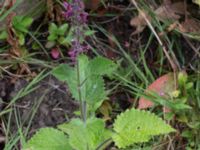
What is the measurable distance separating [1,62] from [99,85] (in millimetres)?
686

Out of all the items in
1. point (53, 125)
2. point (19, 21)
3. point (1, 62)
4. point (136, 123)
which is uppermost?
point (19, 21)

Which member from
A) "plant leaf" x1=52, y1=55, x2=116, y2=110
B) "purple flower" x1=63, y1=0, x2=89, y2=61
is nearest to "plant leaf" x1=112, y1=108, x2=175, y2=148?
"plant leaf" x1=52, y1=55, x2=116, y2=110

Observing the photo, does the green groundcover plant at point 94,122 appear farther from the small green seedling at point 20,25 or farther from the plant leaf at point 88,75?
the small green seedling at point 20,25

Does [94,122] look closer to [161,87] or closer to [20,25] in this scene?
[161,87]

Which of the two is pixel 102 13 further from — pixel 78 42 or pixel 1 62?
pixel 78 42

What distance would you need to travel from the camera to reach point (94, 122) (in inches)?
60.2

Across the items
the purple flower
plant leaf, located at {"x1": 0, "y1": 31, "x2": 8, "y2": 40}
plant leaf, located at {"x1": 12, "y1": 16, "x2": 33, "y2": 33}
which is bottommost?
plant leaf, located at {"x1": 0, "y1": 31, "x2": 8, "y2": 40}

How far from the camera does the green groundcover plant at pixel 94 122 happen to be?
4.96ft

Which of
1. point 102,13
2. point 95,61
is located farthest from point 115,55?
point 95,61

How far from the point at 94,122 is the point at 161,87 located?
63 cm

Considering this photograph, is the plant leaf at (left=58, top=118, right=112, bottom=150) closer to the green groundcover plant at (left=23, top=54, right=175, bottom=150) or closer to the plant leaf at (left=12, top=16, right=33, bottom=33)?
the green groundcover plant at (left=23, top=54, right=175, bottom=150)

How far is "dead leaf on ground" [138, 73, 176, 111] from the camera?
6.63 ft

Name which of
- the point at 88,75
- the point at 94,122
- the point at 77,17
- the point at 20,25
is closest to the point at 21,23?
the point at 20,25

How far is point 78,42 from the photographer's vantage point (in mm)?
1351
